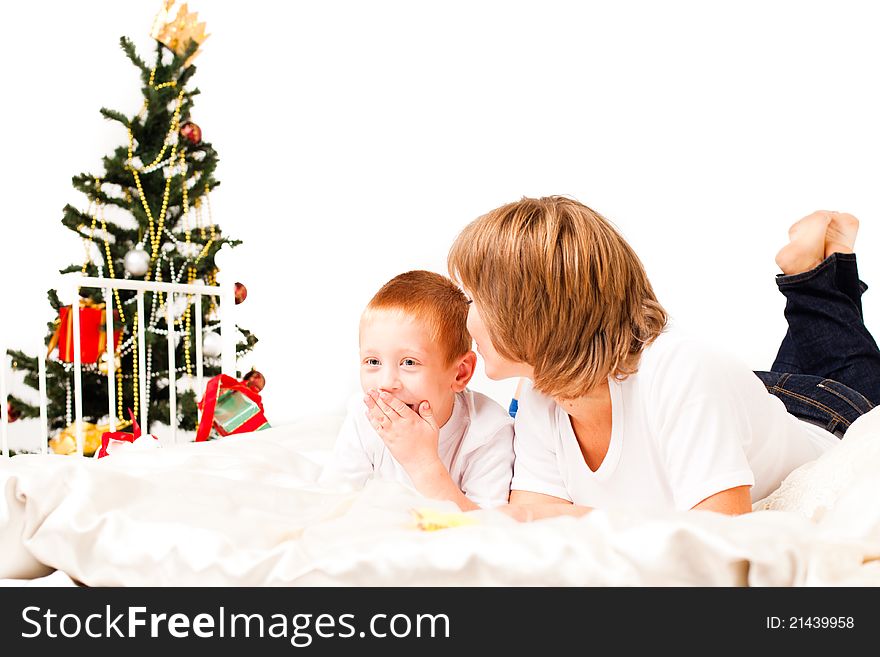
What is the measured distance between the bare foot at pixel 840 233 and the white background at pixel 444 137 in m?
0.37

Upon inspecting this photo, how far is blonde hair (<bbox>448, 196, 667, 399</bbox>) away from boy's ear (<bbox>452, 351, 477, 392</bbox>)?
17 centimetres

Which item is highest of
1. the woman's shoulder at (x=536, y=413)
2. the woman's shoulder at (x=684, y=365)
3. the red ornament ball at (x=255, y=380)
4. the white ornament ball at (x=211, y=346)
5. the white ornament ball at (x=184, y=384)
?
the woman's shoulder at (x=684, y=365)

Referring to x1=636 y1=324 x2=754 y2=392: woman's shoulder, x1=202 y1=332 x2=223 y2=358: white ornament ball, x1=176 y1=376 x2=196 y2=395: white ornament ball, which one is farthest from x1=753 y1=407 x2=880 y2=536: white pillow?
x1=176 y1=376 x2=196 y2=395: white ornament ball

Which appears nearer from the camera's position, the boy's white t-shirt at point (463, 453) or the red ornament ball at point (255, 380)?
the boy's white t-shirt at point (463, 453)

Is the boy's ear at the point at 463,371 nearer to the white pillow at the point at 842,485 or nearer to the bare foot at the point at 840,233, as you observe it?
the white pillow at the point at 842,485

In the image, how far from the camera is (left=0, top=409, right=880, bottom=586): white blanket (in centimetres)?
51

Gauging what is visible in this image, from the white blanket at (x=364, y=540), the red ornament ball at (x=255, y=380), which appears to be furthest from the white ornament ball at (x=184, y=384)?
the white blanket at (x=364, y=540)

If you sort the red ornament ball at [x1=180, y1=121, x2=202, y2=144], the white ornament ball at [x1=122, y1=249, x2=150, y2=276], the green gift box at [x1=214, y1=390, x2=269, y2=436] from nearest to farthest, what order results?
the green gift box at [x1=214, y1=390, x2=269, y2=436] → the white ornament ball at [x1=122, y1=249, x2=150, y2=276] → the red ornament ball at [x1=180, y1=121, x2=202, y2=144]

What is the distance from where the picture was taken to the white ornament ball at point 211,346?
9.69ft

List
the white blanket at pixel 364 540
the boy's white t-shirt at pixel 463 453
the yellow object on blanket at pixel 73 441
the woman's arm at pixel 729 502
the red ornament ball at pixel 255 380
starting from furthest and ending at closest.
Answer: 1. the red ornament ball at pixel 255 380
2. the yellow object on blanket at pixel 73 441
3. the boy's white t-shirt at pixel 463 453
4. the woman's arm at pixel 729 502
5. the white blanket at pixel 364 540

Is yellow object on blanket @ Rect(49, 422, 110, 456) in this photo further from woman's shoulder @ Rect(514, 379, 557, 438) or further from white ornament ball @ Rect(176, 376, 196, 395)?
woman's shoulder @ Rect(514, 379, 557, 438)

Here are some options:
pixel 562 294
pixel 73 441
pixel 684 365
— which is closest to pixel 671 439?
pixel 684 365

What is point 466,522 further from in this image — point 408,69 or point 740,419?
point 408,69

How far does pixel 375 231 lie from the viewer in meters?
2.76
